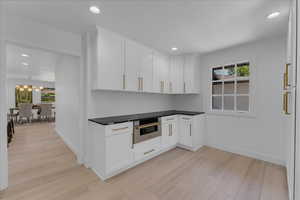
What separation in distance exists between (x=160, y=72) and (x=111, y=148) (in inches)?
83.5

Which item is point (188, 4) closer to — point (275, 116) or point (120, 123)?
point (120, 123)

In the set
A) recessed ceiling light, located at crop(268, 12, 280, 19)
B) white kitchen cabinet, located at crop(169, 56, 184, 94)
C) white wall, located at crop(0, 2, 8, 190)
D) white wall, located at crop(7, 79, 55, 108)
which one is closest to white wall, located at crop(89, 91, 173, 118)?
white kitchen cabinet, located at crop(169, 56, 184, 94)

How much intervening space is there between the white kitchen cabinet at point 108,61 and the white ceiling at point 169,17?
177mm

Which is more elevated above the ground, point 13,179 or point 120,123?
point 120,123

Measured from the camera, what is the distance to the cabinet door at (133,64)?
251 centimetres

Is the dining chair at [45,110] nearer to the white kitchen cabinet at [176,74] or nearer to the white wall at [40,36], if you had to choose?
the white wall at [40,36]

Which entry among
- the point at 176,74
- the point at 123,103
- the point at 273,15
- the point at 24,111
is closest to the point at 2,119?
the point at 123,103

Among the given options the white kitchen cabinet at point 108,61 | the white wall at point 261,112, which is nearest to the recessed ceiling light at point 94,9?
the white kitchen cabinet at point 108,61

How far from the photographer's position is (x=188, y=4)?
158 centimetres

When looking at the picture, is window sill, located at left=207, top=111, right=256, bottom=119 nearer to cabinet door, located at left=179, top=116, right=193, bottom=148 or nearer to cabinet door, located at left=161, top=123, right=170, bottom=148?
cabinet door, located at left=179, top=116, right=193, bottom=148

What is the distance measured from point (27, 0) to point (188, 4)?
197 cm

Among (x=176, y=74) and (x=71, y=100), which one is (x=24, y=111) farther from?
(x=176, y=74)

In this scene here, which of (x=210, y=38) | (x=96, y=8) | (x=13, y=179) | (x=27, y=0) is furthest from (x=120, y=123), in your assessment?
(x=210, y=38)

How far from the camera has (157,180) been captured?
197 cm
